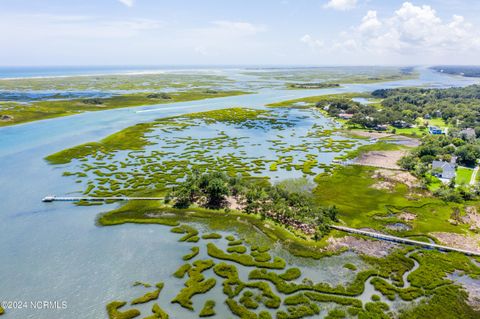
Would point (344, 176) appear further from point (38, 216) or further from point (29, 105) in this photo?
point (29, 105)

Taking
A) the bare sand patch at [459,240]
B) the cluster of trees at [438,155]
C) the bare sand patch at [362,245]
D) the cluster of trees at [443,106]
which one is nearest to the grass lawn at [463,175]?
the cluster of trees at [438,155]

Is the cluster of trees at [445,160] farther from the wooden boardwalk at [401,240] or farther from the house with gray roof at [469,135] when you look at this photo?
the wooden boardwalk at [401,240]

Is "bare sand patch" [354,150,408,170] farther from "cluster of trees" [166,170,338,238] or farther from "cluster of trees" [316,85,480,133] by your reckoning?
"cluster of trees" [316,85,480,133]

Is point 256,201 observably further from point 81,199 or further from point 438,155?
point 438,155

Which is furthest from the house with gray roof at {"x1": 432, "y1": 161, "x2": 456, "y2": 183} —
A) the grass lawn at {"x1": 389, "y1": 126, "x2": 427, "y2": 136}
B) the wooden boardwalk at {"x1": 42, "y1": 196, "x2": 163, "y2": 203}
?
the wooden boardwalk at {"x1": 42, "y1": 196, "x2": 163, "y2": 203}

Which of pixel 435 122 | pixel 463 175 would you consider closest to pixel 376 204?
pixel 463 175
